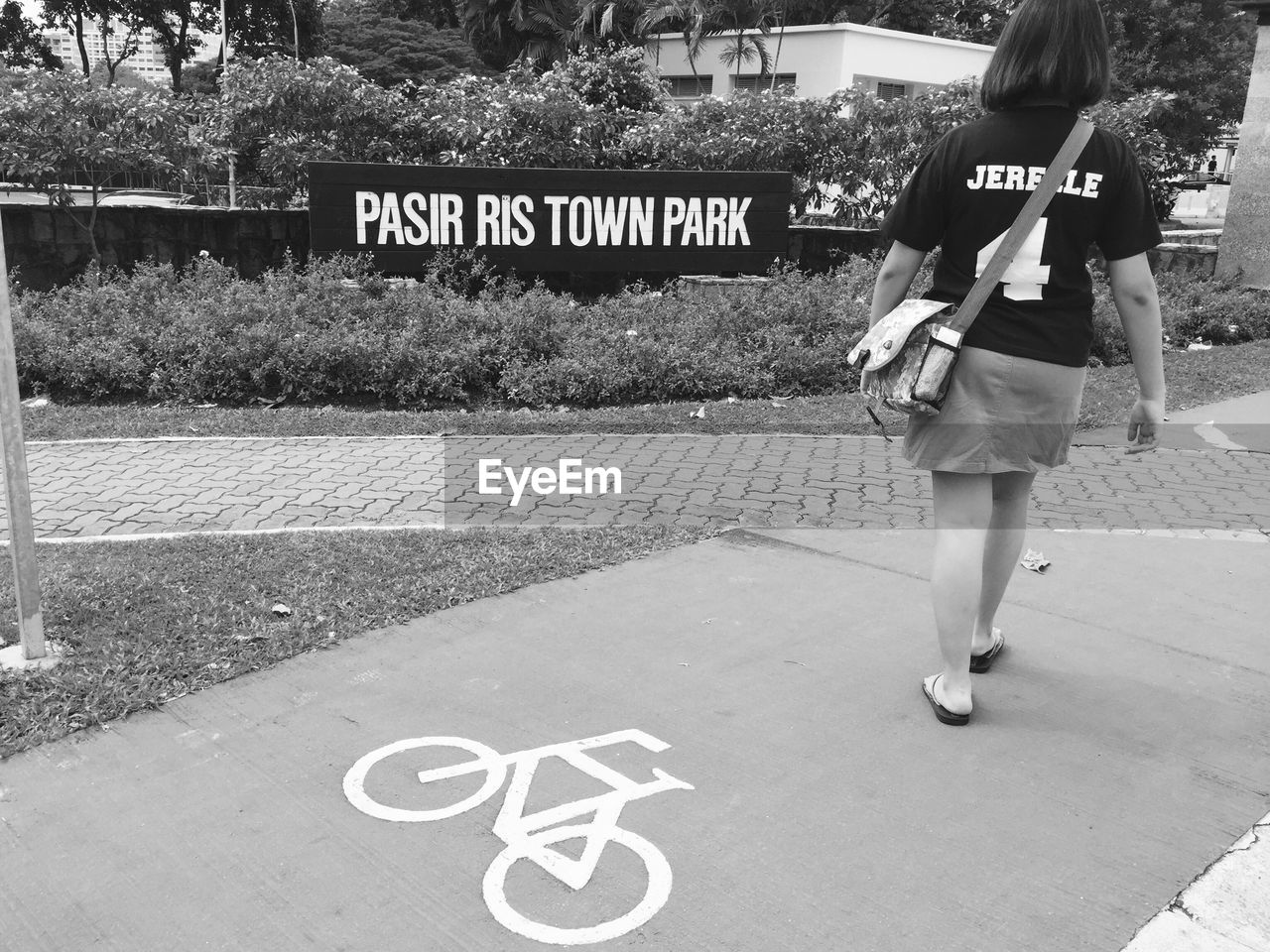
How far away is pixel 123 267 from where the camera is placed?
34.9 feet

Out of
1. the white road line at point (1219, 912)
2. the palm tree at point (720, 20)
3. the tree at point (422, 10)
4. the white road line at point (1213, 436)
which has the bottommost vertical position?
the white road line at point (1219, 912)

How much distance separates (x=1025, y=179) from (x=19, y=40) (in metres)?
51.1

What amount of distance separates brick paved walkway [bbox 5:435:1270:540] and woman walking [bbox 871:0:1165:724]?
2022mm

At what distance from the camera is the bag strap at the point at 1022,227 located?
293cm

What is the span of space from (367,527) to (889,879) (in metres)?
3.18

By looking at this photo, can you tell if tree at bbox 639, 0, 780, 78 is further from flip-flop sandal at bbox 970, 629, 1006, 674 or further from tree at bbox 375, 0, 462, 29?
flip-flop sandal at bbox 970, 629, 1006, 674

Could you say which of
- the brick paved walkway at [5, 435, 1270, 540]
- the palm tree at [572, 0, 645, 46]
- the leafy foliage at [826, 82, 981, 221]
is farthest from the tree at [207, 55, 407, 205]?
the palm tree at [572, 0, 645, 46]

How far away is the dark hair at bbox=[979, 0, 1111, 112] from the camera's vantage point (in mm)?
2932

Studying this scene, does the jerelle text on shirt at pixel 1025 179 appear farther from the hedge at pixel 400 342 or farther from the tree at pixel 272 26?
the tree at pixel 272 26

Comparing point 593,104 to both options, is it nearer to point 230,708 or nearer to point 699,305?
point 699,305

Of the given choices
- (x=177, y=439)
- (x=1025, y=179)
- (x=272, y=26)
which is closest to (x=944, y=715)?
(x=1025, y=179)

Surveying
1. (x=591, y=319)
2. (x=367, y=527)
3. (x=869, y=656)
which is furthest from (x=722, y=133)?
(x=869, y=656)

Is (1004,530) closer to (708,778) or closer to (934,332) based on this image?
(934,332)

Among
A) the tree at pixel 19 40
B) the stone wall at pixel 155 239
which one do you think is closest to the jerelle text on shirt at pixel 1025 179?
the stone wall at pixel 155 239
